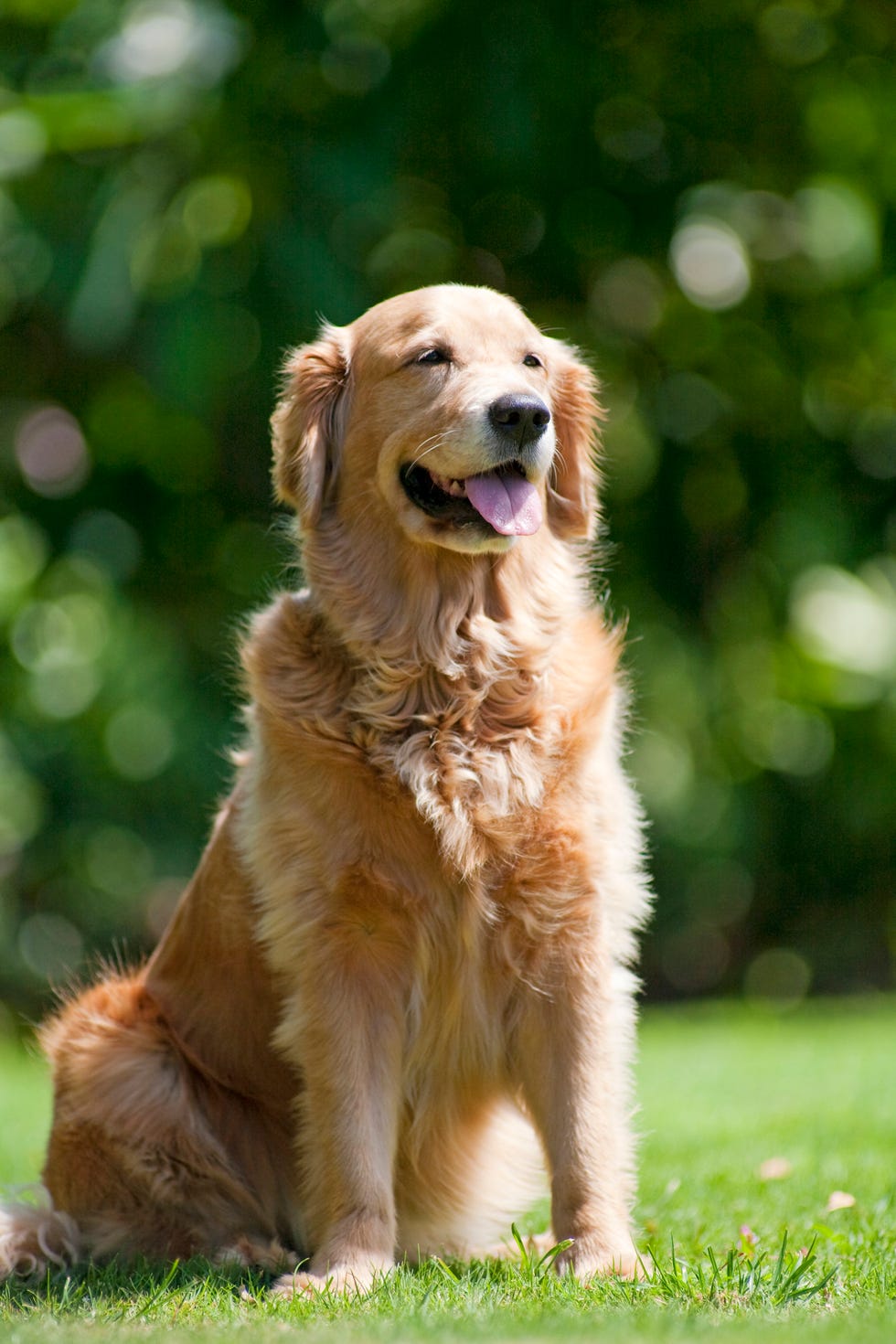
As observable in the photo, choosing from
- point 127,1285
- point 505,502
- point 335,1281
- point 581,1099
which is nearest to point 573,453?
point 505,502

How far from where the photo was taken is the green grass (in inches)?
99.6

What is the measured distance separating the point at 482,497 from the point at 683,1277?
5.56 feet

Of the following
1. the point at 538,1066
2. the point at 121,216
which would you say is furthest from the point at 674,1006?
the point at 538,1066

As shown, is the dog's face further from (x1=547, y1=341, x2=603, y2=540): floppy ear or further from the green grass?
the green grass

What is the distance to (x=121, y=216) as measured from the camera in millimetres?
8500

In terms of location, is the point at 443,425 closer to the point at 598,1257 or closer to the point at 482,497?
the point at 482,497

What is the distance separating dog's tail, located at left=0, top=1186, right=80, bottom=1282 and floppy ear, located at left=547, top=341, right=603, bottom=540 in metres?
2.03

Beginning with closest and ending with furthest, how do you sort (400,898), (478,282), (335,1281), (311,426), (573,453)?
1. (335,1281)
2. (400,898)
3. (311,426)
4. (573,453)
5. (478,282)

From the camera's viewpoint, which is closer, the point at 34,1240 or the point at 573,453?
the point at 34,1240

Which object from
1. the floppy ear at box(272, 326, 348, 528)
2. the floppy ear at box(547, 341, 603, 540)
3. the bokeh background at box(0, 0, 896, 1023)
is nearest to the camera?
the floppy ear at box(272, 326, 348, 528)


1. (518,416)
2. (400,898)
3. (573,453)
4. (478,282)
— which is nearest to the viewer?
(400,898)

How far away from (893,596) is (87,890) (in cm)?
555

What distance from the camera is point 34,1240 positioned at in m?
3.45

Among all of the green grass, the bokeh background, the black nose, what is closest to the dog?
the black nose
